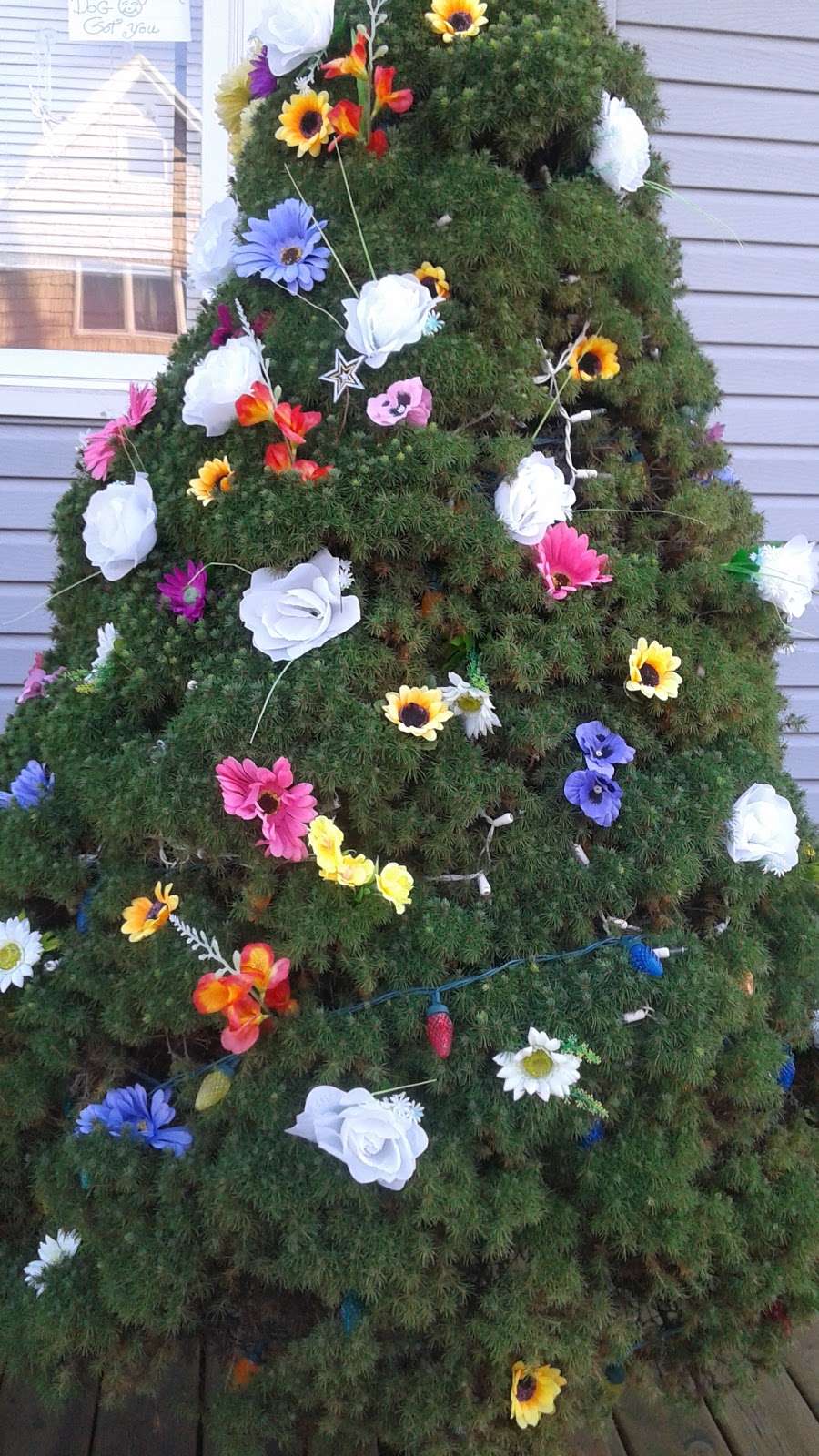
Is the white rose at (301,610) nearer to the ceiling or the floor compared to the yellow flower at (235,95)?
nearer to the floor

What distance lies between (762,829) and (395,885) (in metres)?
0.44

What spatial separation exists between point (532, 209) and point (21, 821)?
97 centimetres

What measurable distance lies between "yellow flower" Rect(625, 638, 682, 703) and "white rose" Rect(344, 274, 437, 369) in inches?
17.3

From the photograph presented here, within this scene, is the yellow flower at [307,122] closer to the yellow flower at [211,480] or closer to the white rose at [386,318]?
the white rose at [386,318]

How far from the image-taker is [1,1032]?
140 cm

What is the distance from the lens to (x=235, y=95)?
1593mm

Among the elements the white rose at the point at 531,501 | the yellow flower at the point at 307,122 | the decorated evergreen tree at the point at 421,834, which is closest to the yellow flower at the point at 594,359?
the decorated evergreen tree at the point at 421,834

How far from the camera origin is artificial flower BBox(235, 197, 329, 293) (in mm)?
1337

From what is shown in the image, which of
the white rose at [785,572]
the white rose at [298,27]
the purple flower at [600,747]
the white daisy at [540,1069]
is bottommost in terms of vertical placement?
the white daisy at [540,1069]

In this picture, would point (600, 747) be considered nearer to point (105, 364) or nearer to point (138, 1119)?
point (138, 1119)

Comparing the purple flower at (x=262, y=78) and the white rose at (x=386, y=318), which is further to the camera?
the purple flower at (x=262, y=78)

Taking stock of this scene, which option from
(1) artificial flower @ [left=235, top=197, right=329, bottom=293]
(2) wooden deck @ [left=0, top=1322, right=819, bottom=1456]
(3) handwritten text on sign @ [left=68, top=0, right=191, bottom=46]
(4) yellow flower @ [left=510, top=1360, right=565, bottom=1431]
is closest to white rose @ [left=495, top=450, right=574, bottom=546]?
(1) artificial flower @ [left=235, top=197, right=329, bottom=293]

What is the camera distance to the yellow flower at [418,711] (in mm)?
1220

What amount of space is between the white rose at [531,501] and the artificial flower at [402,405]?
13 centimetres
